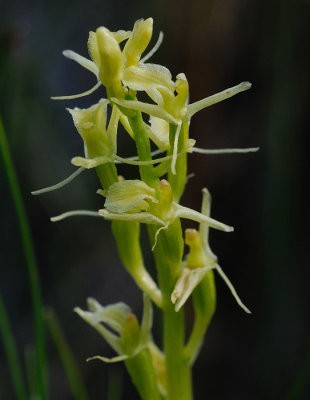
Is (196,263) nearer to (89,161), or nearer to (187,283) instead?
(187,283)

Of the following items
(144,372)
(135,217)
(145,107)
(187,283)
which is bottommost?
(144,372)

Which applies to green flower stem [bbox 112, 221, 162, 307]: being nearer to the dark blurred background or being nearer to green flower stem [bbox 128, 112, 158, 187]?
green flower stem [bbox 128, 112, 158, 187]

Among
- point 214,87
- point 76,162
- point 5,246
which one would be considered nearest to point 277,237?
point 214,87

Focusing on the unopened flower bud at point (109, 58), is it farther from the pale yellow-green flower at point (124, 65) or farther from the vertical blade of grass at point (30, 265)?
the vertical blade of grass at point (30, 265)

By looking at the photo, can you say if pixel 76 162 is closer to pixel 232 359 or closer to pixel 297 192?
pixel 297 192

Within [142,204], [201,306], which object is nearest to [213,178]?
[201,306]

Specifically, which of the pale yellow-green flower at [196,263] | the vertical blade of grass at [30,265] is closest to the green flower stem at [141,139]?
the pale yellow-green flower at [196,263]

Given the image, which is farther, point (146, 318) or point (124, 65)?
point (146, 318)

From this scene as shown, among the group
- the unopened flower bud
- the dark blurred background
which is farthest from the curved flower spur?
the dark blurred background
